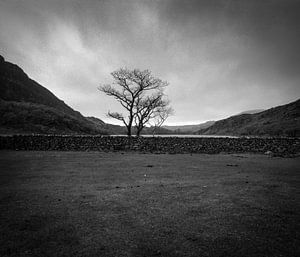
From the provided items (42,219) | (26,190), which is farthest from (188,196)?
(26,190)

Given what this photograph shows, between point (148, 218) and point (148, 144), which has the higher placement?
point (148, 144)

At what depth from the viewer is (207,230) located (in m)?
4.52

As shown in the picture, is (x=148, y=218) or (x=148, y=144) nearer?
(x=148, y=218)

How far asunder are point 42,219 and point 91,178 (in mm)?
4629

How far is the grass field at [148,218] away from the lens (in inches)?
151

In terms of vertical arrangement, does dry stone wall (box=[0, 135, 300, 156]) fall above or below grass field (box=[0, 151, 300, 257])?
above

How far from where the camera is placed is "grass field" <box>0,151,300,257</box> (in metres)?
3.83

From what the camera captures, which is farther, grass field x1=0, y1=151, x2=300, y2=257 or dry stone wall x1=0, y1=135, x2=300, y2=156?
dry stone wall x1=0, y1=135, x2=300, y2=156

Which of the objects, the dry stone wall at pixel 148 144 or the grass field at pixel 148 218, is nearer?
the grass field at pixel 148 218

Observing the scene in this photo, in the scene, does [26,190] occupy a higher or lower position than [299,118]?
lower

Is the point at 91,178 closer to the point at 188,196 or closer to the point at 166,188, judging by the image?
the point at 166,188

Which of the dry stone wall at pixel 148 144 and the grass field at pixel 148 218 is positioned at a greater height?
the dry stone wall at pixel 148 144

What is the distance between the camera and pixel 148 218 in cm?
515

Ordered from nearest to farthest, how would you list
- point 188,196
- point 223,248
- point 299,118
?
1. point 223,248
2. point 188,196
3. point 299,118
